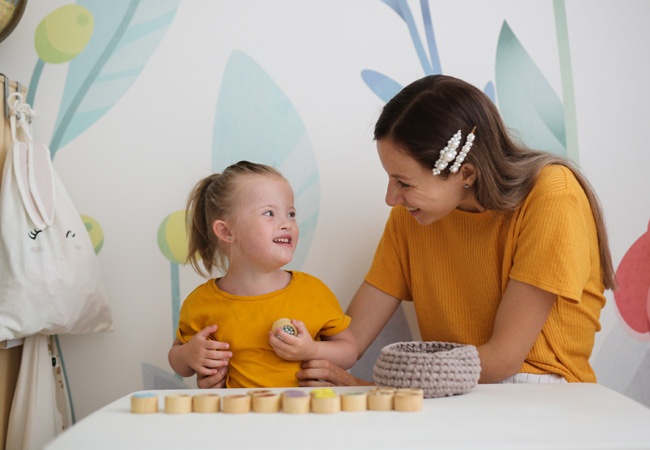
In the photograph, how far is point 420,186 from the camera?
1.58 m

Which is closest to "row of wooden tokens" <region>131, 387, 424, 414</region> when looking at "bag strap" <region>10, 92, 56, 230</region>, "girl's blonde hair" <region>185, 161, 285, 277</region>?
"girl's blonde hair" <region>185, 161, 285, 277</region>

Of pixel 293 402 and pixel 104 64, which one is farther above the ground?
pixel 104 64

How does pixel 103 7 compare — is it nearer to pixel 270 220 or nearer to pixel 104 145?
pixel 104 145

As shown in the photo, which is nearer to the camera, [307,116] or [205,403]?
[205,403]

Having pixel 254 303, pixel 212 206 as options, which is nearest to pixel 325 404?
pixel 254 303

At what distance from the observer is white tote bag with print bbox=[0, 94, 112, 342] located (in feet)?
5.51

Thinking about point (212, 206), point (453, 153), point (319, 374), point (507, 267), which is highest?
point (453, 153)

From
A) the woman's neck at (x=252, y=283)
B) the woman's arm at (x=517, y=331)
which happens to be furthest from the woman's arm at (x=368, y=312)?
the woman's arm at (x=517, y=331)

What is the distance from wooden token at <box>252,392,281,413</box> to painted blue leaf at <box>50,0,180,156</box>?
1123mm

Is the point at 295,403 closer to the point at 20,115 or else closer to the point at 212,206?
the point at 212,206

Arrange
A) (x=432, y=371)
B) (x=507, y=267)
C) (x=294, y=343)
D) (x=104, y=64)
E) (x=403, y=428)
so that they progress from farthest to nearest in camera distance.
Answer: (x=104, y=64)
(x=507, y=267)
(x=294, y=343)
(x=432, y=371)
(x=403, y=428)

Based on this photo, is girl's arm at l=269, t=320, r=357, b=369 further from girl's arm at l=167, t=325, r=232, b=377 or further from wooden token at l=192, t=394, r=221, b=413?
wooden token at l=192, t=394, r=221, b=413

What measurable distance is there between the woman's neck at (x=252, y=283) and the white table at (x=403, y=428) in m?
0.48

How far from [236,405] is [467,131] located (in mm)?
773
